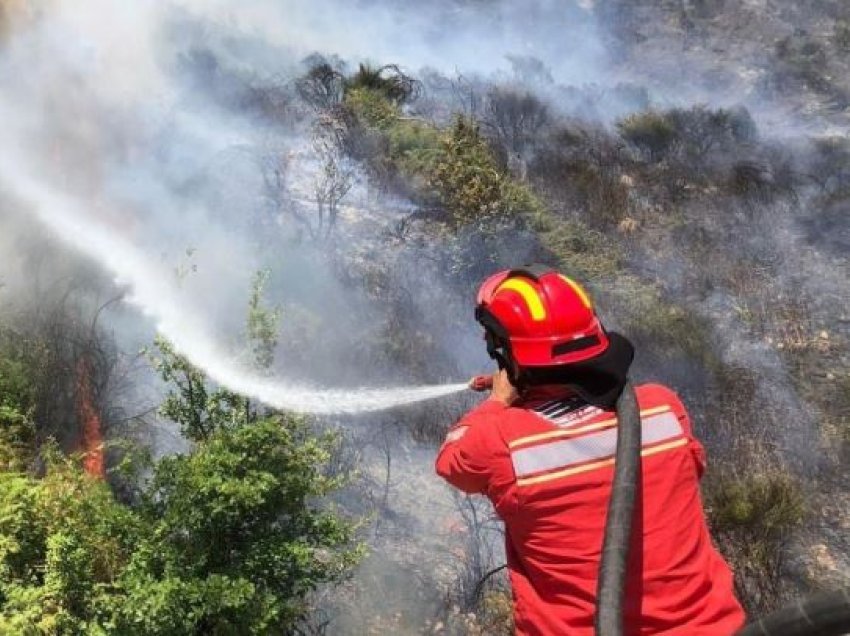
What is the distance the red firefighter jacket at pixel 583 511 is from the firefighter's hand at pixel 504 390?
0.30 ft

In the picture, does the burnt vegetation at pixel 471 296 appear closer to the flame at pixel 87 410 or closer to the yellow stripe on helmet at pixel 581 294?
the flame at pixel 87 410

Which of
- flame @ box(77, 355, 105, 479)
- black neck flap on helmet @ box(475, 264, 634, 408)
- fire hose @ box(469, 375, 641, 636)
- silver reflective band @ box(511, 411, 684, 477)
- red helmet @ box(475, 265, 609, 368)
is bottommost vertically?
fire hose @ box(469, 375, 641, 636)

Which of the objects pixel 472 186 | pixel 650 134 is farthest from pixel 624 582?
pixel 650 134

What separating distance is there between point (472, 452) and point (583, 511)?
266mm

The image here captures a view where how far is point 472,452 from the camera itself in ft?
5.22

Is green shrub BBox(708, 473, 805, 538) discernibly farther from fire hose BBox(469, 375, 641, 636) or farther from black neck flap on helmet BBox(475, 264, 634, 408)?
fire hose BBox(469, 375, 641, 636)

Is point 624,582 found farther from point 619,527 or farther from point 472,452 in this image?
point 472,452

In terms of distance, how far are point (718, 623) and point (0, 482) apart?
4.87 meters

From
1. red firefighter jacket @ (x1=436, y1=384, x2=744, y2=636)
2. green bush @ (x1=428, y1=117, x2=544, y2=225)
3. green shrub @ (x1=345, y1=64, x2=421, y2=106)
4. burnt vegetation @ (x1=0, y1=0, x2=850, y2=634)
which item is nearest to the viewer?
red firefighter jacket @ (x1=436, y1=384, x2=744, y2=636)

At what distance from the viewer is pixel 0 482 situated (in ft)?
16.0

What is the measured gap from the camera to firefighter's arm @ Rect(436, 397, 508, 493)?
5.17 feet

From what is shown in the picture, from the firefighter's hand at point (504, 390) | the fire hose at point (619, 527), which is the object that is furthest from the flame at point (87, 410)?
the fire hose at point (619, 527)

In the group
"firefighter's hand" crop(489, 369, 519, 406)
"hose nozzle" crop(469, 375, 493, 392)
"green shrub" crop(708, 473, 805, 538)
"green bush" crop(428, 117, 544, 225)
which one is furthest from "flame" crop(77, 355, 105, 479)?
"firefighter's hand" crop(489, 369, 519, 406)

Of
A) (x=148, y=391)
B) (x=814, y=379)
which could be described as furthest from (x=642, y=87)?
(x=148, y=391)
